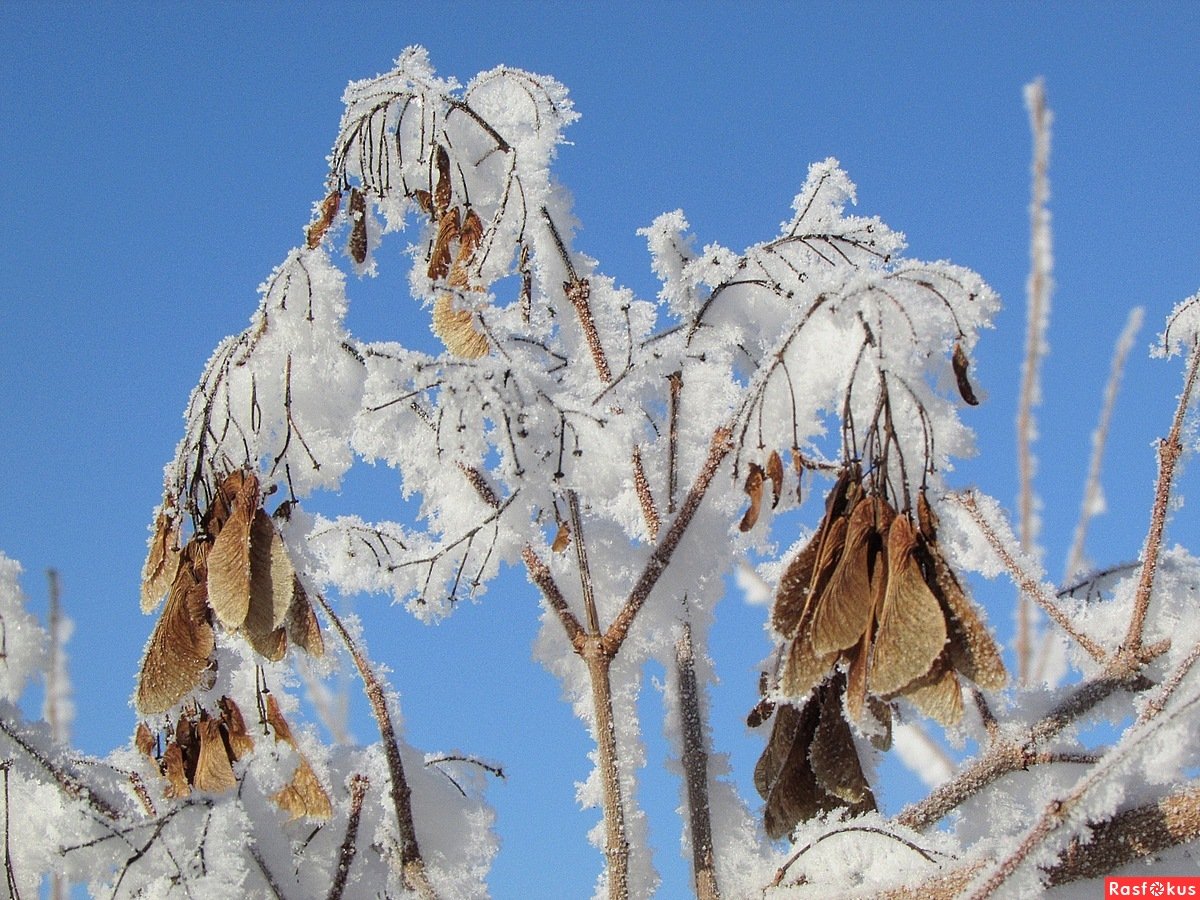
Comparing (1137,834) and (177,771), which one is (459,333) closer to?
(177,771)

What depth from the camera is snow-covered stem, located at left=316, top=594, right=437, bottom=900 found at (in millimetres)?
1838

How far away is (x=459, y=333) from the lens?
1.83 m

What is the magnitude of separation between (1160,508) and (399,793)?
134 centimetres

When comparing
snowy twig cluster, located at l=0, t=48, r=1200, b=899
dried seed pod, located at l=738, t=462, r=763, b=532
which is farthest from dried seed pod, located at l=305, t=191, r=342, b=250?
dried seed pod, located at l=738, t=462, r=763, b=532

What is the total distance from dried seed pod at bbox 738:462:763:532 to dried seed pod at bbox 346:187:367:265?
93 cm

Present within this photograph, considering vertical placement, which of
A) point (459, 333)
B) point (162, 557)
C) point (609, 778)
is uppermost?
point (459, 333)

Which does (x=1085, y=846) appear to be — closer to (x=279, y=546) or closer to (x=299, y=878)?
(x=279, y=546)

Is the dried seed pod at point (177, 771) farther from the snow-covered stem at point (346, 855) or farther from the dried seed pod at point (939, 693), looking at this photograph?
the dried seed pod at point (939, 693)

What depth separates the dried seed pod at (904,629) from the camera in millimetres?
1215

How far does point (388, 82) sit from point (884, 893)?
173cm

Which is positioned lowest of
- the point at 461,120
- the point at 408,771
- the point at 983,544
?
the point at 408,771

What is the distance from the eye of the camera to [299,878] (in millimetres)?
2043

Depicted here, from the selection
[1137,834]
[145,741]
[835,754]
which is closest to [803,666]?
[835,754]

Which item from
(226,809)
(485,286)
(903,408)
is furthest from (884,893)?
(485,286)
